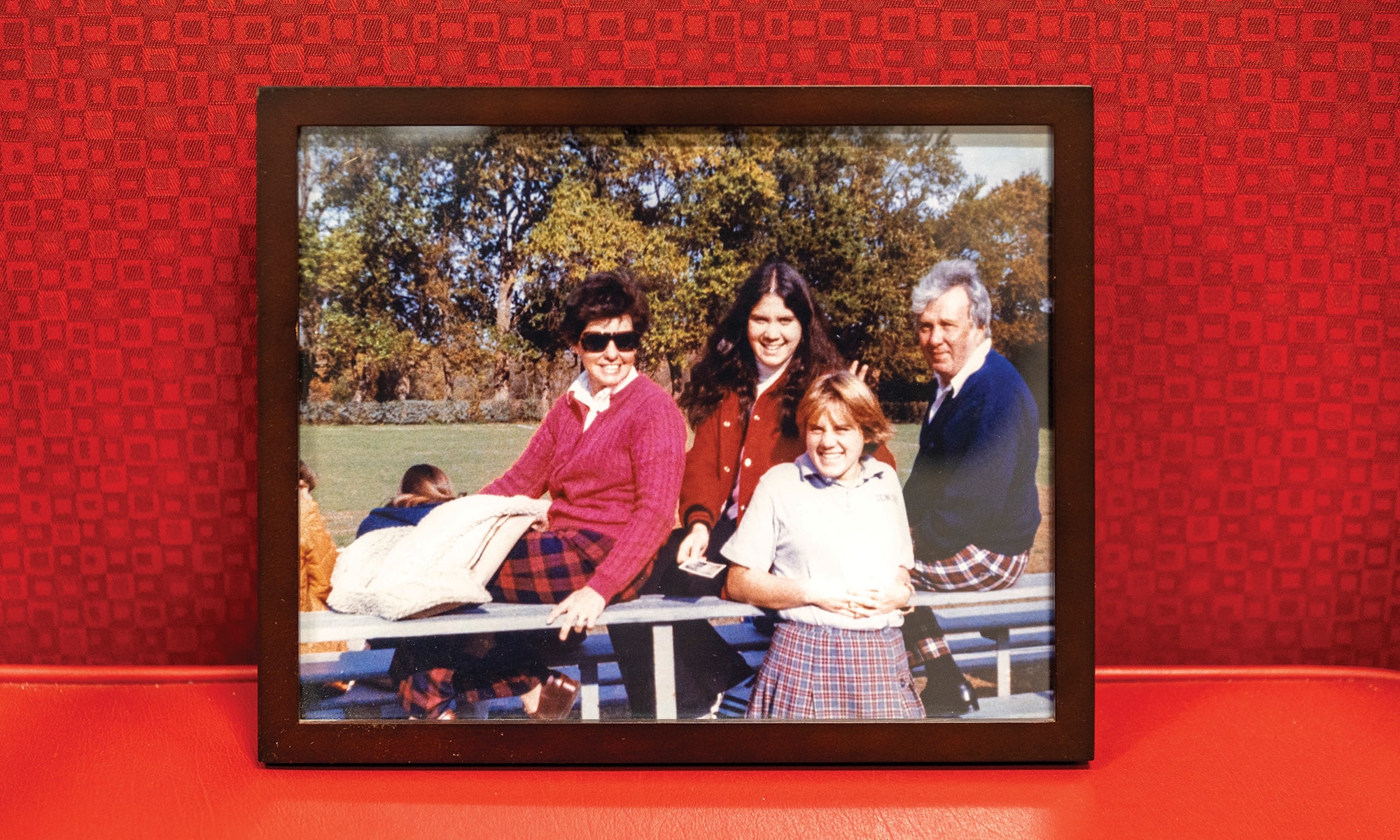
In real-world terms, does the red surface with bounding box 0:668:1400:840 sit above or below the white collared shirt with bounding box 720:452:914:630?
below

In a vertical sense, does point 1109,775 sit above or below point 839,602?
below

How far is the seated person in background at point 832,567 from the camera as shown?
90 cm

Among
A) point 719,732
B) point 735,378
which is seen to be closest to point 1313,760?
point 719,732

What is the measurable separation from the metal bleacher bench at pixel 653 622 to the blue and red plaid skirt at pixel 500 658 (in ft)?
0.04

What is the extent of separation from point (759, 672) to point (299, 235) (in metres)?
0.68

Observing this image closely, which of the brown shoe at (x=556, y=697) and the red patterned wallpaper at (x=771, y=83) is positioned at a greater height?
the red patterned wallpaper at (x=771, y=83)

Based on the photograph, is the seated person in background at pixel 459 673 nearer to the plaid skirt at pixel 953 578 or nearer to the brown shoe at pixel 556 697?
the brown shoe at pixel 556 697

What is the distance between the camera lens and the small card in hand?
91 centimetres

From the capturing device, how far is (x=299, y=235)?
888mm

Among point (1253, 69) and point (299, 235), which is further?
point (1253, 69)

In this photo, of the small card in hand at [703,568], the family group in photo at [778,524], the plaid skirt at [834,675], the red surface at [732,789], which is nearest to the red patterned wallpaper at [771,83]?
the red surface at [732,789]

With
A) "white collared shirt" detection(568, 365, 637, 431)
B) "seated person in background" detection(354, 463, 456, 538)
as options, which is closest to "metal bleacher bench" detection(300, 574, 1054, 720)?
"seated person in background" detection(354, 463, 456, 538)

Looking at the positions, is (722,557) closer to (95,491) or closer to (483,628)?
(483,628)

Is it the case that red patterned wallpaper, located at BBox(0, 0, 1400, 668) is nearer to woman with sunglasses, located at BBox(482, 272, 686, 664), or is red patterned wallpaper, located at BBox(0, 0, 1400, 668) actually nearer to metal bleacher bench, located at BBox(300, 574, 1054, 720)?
metal bleacher bench, located at BBox(300, 574, 1054, 720)
